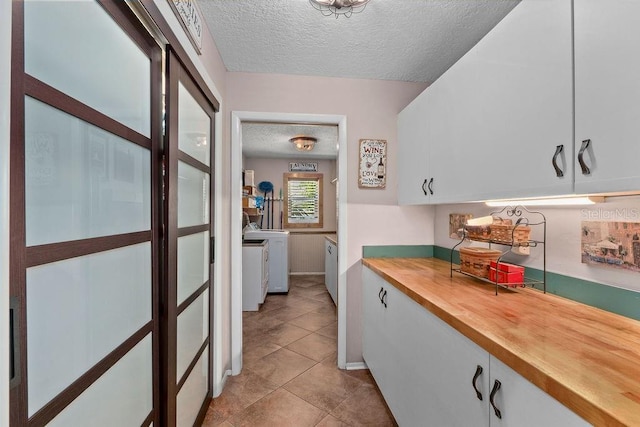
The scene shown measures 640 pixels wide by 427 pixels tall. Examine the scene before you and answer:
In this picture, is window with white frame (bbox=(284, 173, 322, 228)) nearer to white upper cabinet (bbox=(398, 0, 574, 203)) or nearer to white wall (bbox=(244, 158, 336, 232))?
white wall (bbox=(244, 158, 336, 232))

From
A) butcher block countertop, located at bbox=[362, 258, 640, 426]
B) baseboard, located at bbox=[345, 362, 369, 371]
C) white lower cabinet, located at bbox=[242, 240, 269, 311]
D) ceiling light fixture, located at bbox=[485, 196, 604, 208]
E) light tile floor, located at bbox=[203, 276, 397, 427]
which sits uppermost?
ceiling light fixture, located at bbox=[485, 196, 604, 208]

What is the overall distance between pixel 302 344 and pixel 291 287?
2.12 meters

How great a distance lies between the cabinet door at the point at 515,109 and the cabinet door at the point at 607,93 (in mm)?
42

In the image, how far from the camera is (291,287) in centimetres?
484

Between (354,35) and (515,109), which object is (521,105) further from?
(354,35)

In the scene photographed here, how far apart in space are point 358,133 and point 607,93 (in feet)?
5.33

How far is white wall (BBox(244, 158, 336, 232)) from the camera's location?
18.7 feet

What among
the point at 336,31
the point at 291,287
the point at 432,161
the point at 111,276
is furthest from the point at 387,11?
the point at 291,287

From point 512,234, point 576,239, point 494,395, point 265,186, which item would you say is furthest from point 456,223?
point 265,186

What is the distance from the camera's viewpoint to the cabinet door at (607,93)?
0.74 metres

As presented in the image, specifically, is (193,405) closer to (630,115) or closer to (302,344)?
(302,344)

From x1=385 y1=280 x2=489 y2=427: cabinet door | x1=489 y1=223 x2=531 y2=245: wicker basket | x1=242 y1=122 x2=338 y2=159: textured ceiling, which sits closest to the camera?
x1=385 y1=280 x2=489 y2=427: cabinet door

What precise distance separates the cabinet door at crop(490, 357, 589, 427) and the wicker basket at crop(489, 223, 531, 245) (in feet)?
2.40

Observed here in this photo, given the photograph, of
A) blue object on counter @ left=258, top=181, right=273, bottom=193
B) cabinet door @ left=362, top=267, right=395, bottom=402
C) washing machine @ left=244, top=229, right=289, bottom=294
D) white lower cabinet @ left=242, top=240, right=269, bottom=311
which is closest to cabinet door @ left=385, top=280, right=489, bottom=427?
cabinet door @ left=362, top=267, right=395, bottom=402
